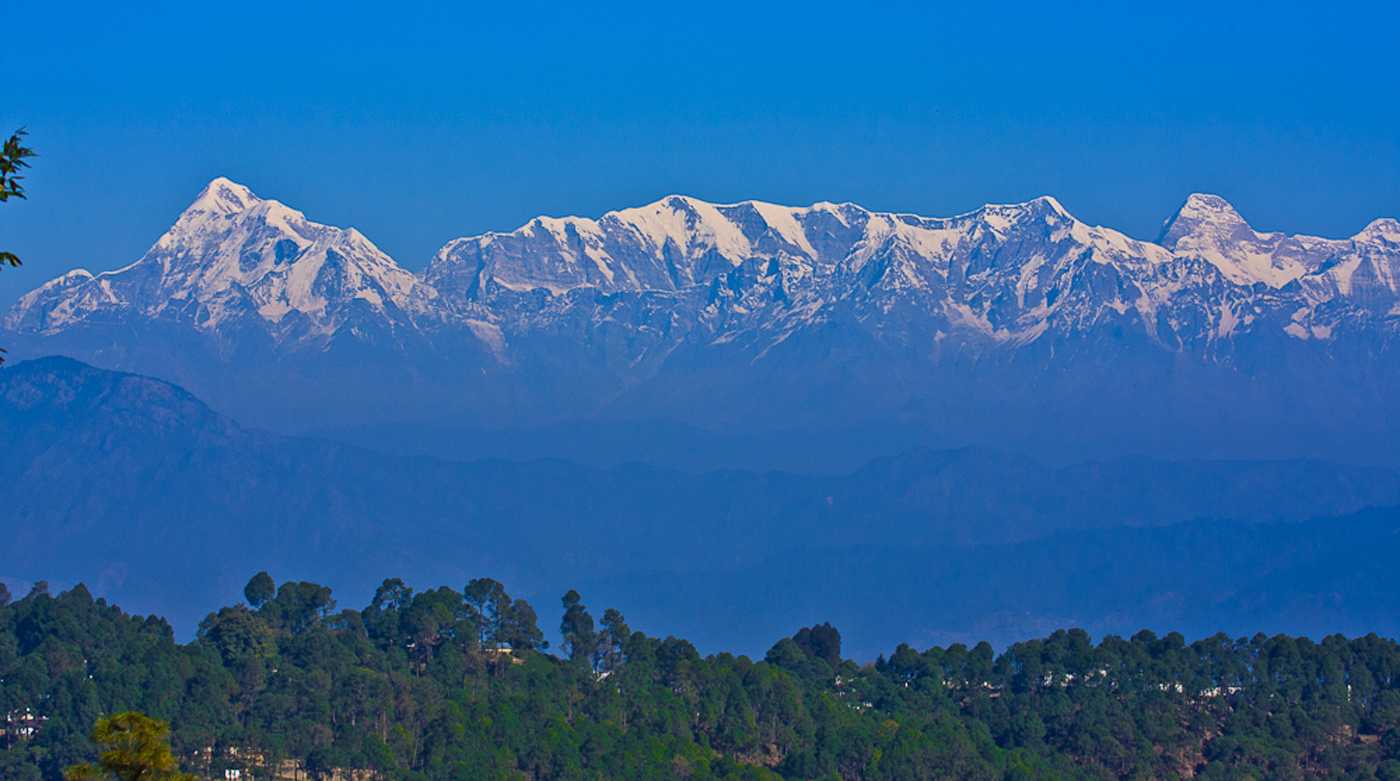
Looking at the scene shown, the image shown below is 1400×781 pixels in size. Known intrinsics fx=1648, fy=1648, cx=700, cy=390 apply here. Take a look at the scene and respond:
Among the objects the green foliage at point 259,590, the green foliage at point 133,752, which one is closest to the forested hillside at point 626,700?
the green foliage at point 259,590

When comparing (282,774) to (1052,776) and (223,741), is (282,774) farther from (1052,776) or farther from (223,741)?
(1052,776)

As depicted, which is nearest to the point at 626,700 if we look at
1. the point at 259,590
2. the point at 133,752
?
the point at 259,590

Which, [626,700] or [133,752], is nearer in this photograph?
[133,752]

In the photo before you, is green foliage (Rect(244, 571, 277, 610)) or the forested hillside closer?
the forested hillside

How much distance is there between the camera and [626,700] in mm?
136375

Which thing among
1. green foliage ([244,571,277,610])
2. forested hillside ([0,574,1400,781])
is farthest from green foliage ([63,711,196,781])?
green foliage ([244,571,277,610])

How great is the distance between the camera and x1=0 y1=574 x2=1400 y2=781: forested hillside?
120000 millimetres

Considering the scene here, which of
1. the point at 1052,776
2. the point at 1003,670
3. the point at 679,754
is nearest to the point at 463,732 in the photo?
the point at 679,754

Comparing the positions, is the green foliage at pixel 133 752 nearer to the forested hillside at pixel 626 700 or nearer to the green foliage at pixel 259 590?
the forested hillside at pixel 626 700

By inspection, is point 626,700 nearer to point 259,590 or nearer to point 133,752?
point 259,590

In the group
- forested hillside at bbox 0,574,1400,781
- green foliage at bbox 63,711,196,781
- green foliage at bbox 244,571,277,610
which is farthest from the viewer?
green foliage at bbox 244,571,277,610

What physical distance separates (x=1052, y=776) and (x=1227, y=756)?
17891 millimetres

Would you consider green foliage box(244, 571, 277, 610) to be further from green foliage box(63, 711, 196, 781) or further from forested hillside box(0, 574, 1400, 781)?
green foliage box(63, 711, 196, 781)

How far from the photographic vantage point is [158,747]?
4234 cm
